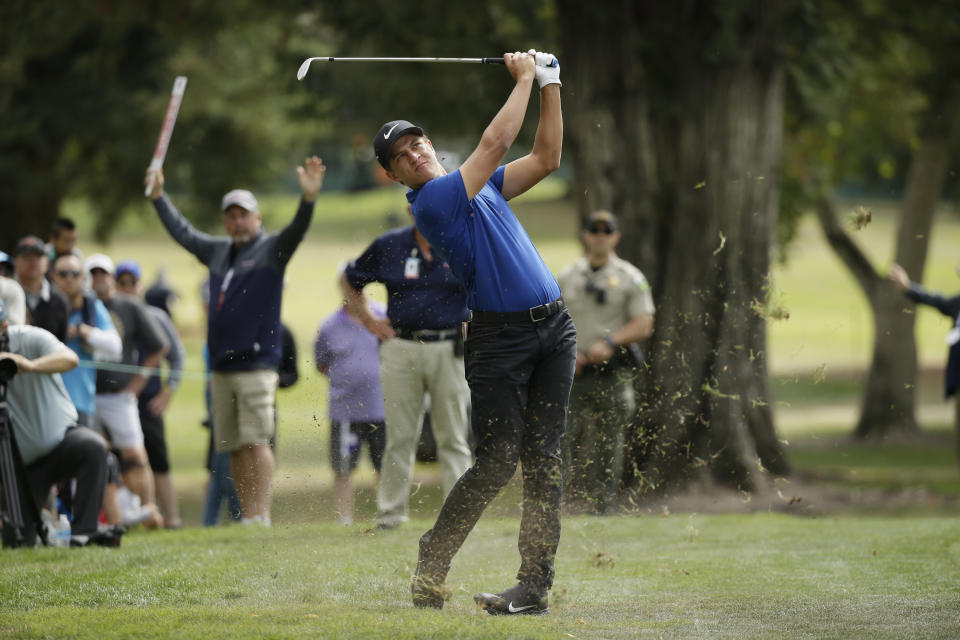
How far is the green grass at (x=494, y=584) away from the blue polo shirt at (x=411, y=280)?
57.8 inches

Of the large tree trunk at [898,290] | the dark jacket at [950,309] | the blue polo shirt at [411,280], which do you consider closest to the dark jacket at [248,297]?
the blue polo shirt at [411,280]

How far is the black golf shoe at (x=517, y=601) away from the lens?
5.93 meters

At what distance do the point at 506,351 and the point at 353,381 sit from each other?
5494mm

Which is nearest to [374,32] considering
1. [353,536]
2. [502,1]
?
[502,1]

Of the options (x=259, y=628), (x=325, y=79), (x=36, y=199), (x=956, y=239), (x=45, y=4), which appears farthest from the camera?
(x=956, y=239)

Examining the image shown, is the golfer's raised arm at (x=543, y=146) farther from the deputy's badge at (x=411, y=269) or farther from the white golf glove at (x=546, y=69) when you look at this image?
the deputy's badge at (x=411, y=269)

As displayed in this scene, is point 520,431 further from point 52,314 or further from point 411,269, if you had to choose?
point 52,314

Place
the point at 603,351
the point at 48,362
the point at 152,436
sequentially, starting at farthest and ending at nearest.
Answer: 1. the point at 152,436
2. the point at 603,351
3. the point at 48,362

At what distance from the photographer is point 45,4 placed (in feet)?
49.2

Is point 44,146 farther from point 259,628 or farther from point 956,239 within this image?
point 956,239

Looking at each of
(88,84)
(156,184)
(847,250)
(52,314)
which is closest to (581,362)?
(156,184)

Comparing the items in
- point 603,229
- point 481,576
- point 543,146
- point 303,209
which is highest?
point 543,146

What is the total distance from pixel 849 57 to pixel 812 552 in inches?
334

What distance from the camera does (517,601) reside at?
235 inches
